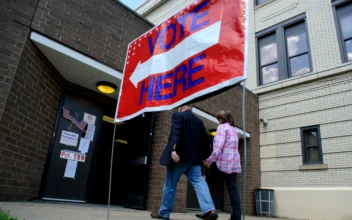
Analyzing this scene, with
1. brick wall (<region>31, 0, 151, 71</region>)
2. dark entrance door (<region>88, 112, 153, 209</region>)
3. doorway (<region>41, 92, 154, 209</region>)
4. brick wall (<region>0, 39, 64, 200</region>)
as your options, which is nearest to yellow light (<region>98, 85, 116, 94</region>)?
doorway (<region>41, 92, 154, 209</region>)

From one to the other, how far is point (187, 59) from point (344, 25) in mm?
8415

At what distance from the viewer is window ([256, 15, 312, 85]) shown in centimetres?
927

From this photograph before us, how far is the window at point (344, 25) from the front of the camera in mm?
8203

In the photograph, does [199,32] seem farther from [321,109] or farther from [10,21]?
[321,109]

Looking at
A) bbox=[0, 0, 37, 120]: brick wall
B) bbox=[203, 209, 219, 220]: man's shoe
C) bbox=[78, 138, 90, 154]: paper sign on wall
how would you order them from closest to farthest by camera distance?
1. bbox=[203, 209, 219, 220]: man's shoe
2. bbox=[0, 0, 37, 120]: brick wall
3. bbox=[78, 138, 90, 154]: paper sign on wall

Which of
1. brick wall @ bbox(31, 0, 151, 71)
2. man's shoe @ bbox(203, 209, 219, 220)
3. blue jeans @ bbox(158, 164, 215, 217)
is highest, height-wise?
brick wall @ bbox(31, 0, 151, 71)

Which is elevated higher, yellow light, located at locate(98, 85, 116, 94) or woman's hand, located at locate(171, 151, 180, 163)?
yellow light, located at locate(98, 85, 116, 94)

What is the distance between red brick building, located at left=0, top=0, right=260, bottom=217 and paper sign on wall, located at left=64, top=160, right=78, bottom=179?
0.31 ft

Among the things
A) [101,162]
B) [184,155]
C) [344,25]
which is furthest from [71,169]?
[344,25]

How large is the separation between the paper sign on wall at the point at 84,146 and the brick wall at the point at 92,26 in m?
1.88

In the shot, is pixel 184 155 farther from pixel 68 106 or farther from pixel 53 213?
pixel 68 106

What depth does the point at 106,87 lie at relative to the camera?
5980 millimetres

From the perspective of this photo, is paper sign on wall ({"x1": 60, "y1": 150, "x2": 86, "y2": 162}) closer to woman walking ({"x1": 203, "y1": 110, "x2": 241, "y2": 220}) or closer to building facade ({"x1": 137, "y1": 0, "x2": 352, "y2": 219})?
woman walking ({"x1": 203, "y1": 110, "x2": 241, "y2": 220})

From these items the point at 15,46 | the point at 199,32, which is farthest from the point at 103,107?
the point at 199,32
